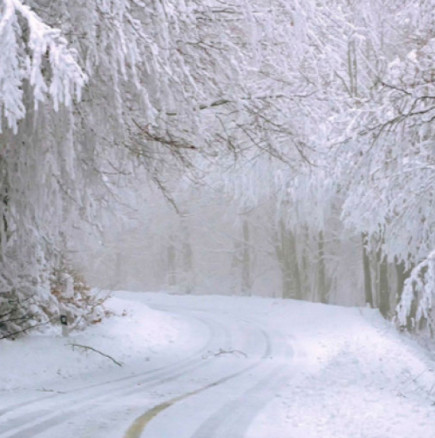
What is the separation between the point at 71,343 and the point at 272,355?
481 cm

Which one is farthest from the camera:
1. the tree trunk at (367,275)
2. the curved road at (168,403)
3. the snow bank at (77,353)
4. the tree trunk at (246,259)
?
the tree trunk at (246,259)

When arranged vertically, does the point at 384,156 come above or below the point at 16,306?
above

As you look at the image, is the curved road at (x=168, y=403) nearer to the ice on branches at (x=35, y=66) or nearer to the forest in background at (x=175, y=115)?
the forest in background at (x=175, y=115)

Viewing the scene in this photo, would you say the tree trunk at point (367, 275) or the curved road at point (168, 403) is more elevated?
the tree trunk at point (367, 275)

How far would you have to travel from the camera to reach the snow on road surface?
736 centimetres

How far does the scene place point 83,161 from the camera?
1030 cm

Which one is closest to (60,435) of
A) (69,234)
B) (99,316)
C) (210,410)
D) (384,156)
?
(210,410)

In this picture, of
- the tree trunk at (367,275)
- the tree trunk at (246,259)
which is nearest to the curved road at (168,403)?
the tree trunk at (367,275)

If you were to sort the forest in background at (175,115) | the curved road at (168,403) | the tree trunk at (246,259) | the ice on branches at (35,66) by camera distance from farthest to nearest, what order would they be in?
the tree trunk at (246,259)
the forest in background at (175,115)
the curved road at (168,403)
the ice on branches at (35,66)

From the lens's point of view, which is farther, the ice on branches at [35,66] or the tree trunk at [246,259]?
the tree trunk at [246,259]

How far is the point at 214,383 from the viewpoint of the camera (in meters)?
11.1

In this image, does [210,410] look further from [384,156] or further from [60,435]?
[384,156]

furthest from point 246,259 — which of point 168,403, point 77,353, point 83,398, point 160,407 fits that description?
point 160,407

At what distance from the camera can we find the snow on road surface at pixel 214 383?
24.1ft
